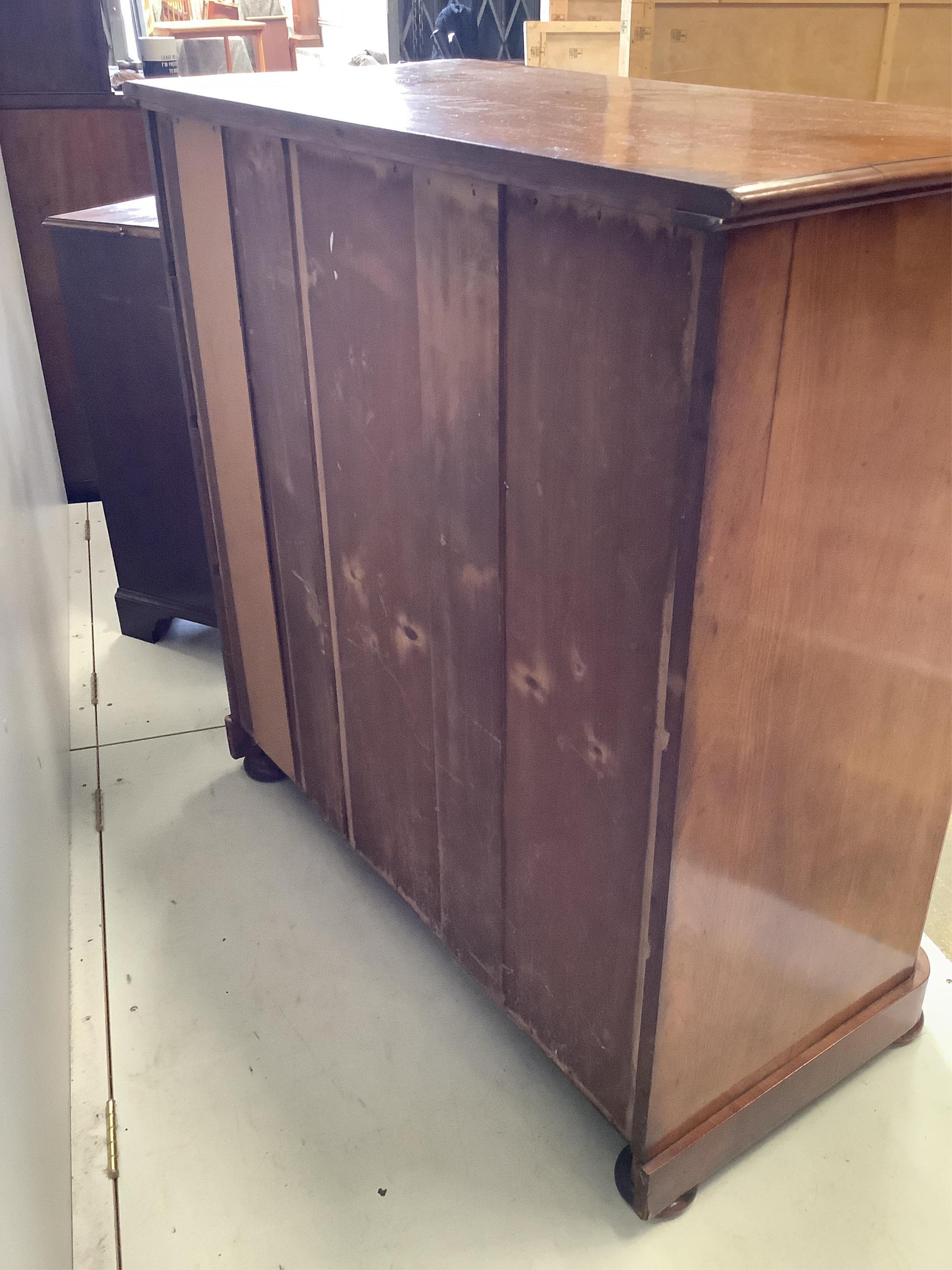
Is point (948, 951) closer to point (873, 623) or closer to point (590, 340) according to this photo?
point (873, 623)

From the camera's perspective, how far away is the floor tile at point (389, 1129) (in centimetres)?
121

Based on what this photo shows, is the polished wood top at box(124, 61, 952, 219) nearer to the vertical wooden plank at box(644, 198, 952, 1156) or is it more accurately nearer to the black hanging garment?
the vertical wooden plank at box(644, 198, 952, 1156)

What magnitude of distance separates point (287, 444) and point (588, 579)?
25.9 inches

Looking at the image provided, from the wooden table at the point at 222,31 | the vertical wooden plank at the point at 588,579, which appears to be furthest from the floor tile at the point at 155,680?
the wooden table at the point at 222,31

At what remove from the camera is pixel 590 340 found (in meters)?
0.86

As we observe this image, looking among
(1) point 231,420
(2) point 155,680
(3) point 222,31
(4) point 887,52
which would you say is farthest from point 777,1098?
(3) point 222,31

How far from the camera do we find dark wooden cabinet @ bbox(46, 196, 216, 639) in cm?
205

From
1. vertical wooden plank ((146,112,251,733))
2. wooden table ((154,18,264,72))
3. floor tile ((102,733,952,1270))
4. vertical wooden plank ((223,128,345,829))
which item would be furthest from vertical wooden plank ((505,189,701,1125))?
wooden table ((154,18,264,72))

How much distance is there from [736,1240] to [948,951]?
0.63m

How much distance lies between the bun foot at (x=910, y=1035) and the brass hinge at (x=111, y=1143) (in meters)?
1.04

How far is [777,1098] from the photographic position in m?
1.29

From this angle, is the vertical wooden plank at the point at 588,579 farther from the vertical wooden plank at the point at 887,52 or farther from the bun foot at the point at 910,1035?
the vertical wooden plank at the point at 887,52

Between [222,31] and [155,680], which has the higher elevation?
[222,31]

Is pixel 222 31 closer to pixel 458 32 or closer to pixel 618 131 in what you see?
pixel 458 32
